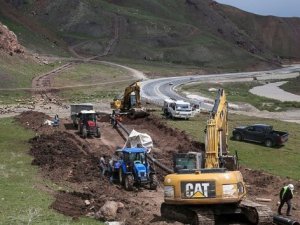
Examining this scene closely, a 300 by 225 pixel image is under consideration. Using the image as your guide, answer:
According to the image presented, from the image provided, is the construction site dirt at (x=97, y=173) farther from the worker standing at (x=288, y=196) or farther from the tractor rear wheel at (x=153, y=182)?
the worker standing at (x=288, y=196)

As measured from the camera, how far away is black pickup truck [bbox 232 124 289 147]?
46.9m

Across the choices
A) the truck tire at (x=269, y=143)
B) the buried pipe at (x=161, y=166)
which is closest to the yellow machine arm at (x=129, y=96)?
the truck tire at (x=269, y=143)

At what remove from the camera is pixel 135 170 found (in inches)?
1172

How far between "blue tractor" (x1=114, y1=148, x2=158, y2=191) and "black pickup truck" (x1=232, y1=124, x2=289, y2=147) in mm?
19510

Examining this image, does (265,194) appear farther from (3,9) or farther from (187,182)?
(3,9)

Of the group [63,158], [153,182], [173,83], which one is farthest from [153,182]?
[173,83]

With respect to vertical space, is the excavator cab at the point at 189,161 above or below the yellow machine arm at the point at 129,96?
above

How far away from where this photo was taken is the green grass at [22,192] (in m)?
21.0

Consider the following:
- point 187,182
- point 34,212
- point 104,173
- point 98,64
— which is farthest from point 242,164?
point 98,64

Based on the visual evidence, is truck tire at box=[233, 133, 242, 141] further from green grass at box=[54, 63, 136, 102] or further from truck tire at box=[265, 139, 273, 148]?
green grass at box=[54, 63, 136, 102]

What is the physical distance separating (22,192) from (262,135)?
91.0 feet

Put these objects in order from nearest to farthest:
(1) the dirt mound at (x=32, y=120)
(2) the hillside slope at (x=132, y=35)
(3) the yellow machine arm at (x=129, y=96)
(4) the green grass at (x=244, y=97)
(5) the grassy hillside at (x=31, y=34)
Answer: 1. (1) the dirt mound at (x=32, y=120)
2. (3) the yellow machine arm at (x=129, y=96)
3. (4) the green grass at (x=244, y=97)
4. (5) the grassy hillside at (x=31, y=34)
5. (2) the hillside slope at (x=132, y=35)

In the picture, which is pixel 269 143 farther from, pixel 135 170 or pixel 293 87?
pixel 293 87

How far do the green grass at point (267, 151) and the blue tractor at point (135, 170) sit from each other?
9.46m
